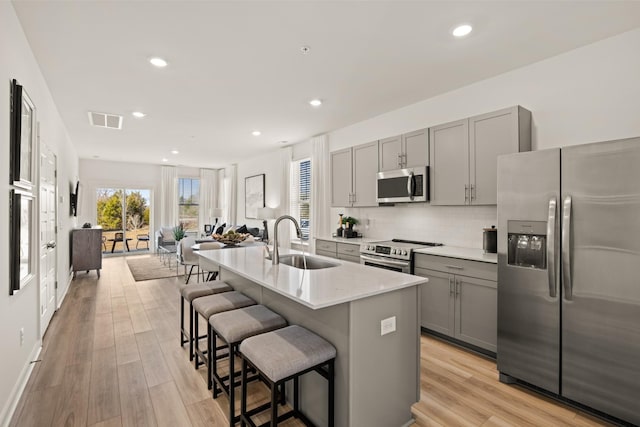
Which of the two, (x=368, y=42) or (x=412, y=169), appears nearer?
(x=368, y=42)

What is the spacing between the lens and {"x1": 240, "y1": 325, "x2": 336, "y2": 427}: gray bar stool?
62.5 inches

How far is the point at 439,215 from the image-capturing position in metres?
3.91

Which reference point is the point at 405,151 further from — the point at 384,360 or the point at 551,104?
the point at 384,360

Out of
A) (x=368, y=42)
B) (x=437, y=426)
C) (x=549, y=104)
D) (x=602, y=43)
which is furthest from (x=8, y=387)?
(x=602, y=43)

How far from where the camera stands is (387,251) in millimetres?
3736

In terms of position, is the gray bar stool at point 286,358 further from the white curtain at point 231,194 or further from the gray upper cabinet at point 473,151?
the white curtain at point 231,194

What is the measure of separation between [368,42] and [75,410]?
11.4 ft

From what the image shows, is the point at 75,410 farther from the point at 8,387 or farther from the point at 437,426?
the point at 437,426

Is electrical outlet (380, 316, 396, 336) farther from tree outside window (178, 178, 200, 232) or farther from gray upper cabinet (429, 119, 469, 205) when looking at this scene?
tree outside window (178, 178, 200, 232)

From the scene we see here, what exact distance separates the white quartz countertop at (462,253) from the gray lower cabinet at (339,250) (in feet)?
3.38

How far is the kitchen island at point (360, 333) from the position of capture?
1.73 m

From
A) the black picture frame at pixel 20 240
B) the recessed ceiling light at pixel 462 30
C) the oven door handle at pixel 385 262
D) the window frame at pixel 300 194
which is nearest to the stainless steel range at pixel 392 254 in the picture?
the oven door handle at pixel 385 262

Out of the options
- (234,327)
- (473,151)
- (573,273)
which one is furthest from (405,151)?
(234,327)

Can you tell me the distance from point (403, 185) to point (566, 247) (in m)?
1.93
